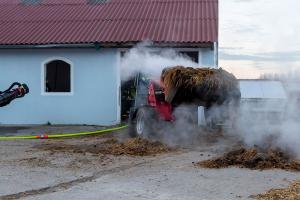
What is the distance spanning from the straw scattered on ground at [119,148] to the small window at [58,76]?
7.56m

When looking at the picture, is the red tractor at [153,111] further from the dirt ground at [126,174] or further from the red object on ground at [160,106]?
the dirt ground at [126,174]

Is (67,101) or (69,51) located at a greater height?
(69,51)

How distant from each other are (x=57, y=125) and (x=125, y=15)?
16.7 feet

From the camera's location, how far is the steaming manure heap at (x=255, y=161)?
10227 millimetres

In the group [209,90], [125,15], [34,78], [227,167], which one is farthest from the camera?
[125,15]

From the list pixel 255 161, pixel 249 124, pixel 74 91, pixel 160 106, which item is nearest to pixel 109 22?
pixel 74 91

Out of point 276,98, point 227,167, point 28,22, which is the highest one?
point 28,22

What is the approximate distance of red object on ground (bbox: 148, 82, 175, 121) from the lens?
1389 centimetres

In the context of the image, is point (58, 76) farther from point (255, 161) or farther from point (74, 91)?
point (255, 161)

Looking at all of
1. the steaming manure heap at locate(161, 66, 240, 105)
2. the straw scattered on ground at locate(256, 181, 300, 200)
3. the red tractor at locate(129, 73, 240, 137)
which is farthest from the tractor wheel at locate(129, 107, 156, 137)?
the straw scattered on ground at locate(256, 181, 300, 200)

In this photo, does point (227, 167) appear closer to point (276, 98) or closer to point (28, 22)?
point (276, 98)

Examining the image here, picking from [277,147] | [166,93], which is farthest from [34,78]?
[277,147]

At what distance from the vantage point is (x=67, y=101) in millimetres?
19516

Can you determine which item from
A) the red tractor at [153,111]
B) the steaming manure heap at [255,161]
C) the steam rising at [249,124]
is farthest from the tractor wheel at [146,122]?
the steaming manure heap at [255,161]
